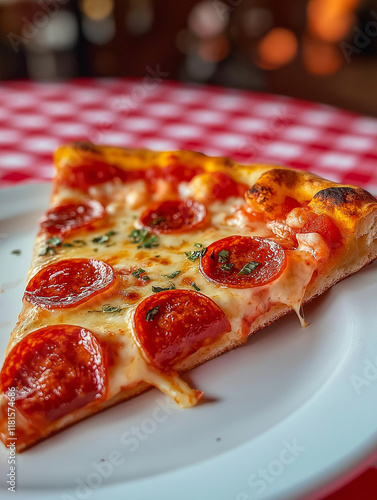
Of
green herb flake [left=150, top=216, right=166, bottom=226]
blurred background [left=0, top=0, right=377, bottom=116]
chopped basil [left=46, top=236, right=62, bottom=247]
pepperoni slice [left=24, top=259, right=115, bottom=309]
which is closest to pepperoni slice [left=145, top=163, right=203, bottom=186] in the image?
green herb flake [left=150, top=216, right=166, bottom=226]

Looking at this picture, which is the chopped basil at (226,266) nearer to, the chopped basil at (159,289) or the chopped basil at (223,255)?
the chopped basil at (223,255)

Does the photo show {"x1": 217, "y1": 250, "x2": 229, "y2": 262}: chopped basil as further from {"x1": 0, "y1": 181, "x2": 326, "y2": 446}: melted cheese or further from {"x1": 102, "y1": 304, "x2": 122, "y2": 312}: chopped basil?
{"x1": 102, "y1": 304, "x2": 122, "y2": 312}: chopped basil

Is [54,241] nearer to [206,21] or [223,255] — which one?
[223,255]

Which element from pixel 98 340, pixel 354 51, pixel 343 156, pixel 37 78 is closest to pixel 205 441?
pixel 98 340

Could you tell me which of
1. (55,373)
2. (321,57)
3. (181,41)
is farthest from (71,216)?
(181,41)

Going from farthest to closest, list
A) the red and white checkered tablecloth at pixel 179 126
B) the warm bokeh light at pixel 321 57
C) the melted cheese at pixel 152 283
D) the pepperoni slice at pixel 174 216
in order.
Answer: the warm bokeh light at pixel 321 57 < the red and white checkered tablecloth at pixel 179 126 < the pepperoni slice at pixel 174 216 < the melted cheese at pixel 152 283

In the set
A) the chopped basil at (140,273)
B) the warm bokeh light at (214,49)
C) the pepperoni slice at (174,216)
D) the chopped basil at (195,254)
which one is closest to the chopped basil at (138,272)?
the chopped basil at (140,273)
